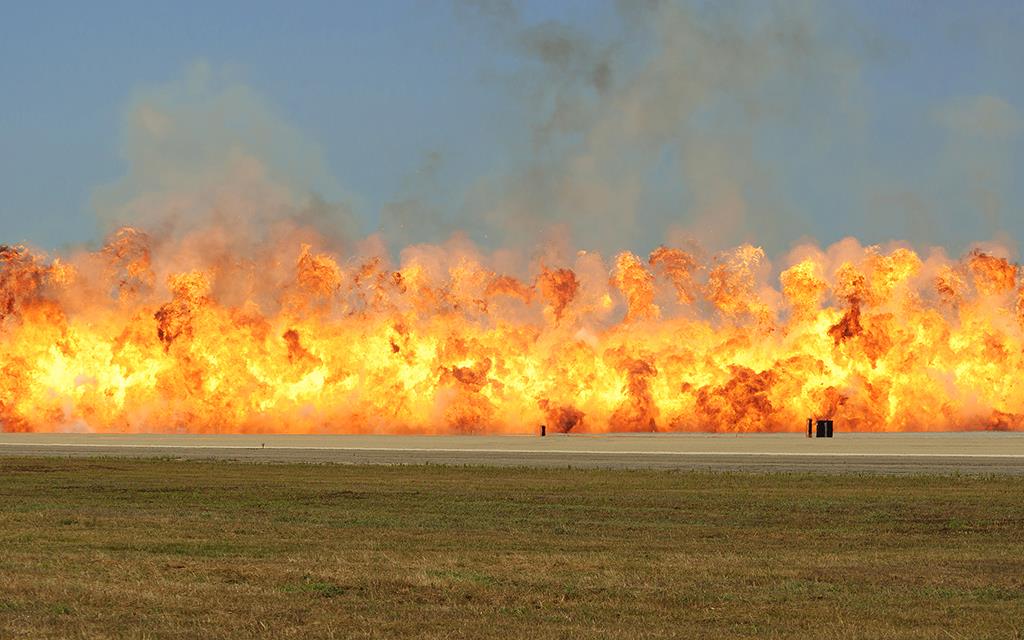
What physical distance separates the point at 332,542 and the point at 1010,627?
16261 millimetres

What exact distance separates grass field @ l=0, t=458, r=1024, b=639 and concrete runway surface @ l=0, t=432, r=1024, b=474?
2020 centimetres

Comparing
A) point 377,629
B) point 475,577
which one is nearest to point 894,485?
point 475,577

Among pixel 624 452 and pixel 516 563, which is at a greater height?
pixel 624 452

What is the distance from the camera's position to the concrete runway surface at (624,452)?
74188 mm

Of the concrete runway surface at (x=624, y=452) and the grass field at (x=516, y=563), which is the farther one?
the concrete runway surface at (x=624, y=452)

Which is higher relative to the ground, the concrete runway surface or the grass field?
the concrete runway surface

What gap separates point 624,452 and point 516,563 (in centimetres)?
6524

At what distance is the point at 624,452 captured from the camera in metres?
93.4

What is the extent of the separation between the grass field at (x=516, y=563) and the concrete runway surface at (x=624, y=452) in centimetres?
2020

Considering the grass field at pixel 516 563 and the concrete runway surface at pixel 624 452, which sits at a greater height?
the concrete runway surface at pixel 624 452

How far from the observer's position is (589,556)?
30016 mm

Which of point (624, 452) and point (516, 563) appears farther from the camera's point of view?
point (624, 452)

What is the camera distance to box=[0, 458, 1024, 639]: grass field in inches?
848

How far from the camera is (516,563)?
1128 inches
